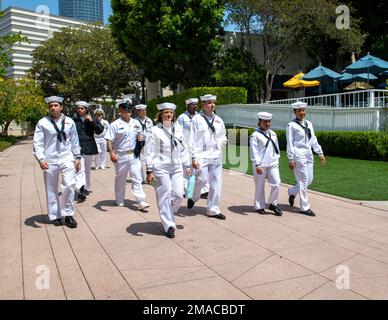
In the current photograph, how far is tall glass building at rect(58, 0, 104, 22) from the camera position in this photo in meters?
36.4

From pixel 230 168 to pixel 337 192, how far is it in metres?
5.13

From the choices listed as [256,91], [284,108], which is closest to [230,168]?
[284,108]

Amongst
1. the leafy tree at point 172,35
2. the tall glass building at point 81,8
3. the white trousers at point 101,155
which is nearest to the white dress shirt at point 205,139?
the white trousers at point 101,155

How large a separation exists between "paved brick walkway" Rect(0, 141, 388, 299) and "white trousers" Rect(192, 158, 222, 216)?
27cm

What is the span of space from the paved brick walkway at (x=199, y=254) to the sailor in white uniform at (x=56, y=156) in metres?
0.32

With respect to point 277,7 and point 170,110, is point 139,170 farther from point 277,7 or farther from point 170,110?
point 277,7

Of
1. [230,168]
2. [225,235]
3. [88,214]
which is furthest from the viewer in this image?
[230,168]

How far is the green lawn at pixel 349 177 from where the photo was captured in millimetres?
8962

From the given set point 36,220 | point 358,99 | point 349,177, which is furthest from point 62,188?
point 358,99

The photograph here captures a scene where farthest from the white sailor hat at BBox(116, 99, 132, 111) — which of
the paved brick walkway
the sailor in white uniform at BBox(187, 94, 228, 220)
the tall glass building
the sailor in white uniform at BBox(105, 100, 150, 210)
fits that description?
the tall glass building

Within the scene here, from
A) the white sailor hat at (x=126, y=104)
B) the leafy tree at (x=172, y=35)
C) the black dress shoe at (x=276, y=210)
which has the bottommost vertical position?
the black dress shoe at (x=276, y=210)

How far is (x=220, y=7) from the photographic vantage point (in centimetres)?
2300

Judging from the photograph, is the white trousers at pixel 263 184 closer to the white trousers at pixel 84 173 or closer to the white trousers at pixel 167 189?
the white trousers at pixel 167 189

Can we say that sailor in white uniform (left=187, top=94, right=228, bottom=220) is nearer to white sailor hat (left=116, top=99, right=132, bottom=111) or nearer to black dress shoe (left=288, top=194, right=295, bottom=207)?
white sailor hat (left=116, top=99, right=132, bottom=111)
